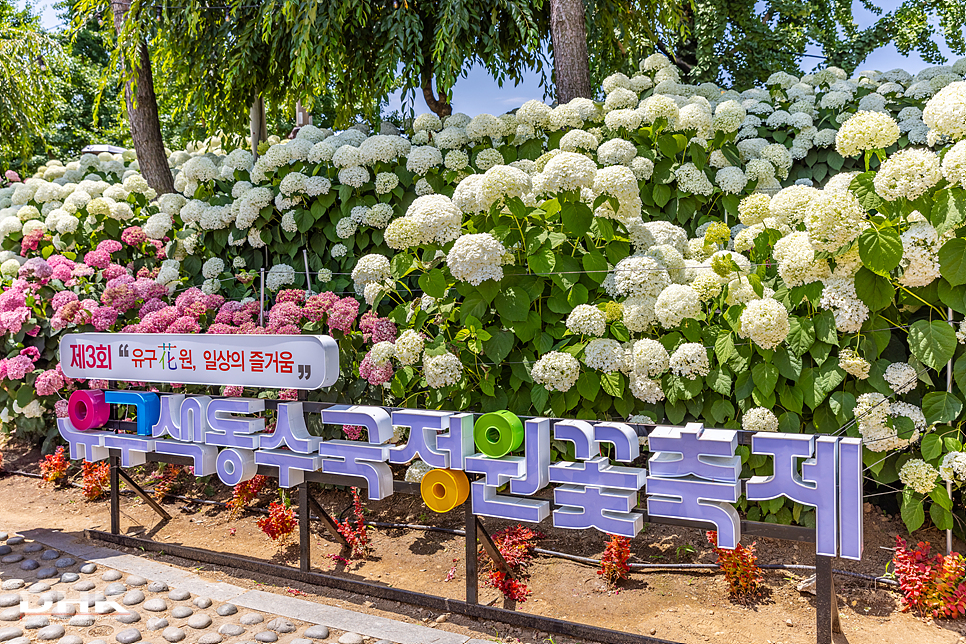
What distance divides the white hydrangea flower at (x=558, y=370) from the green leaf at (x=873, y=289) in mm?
1254

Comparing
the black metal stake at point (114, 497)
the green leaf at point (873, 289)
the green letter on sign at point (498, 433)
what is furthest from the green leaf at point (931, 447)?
the black metal stake at point (114, 497)

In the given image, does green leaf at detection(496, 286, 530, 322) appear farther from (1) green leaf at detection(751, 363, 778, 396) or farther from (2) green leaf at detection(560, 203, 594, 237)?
(1) green leaf at detection(751, 363, 778, 396)

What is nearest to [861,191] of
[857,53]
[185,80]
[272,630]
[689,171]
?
[689,171]

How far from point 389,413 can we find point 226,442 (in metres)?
1.03

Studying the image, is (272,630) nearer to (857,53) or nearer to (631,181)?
(631,181)

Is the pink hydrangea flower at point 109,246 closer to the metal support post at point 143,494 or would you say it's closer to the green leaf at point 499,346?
the metal support post at point 143,494

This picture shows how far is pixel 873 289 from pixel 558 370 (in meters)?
1.38

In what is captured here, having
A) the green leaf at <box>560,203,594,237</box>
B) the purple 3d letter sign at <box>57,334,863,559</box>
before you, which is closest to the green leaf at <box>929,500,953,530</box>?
the purple 3d letter sign at <box>57,334,863,559</box>

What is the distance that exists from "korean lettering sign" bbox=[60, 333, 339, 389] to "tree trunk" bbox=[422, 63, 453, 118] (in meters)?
4.03

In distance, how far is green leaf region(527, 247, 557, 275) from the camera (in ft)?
11.6

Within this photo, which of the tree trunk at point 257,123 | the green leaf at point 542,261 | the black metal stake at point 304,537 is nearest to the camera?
the green leaf at point 542,261

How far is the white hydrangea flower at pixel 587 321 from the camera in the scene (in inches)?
134

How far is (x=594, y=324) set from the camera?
11.2 ft

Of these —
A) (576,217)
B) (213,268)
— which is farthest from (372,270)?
(213,268)
